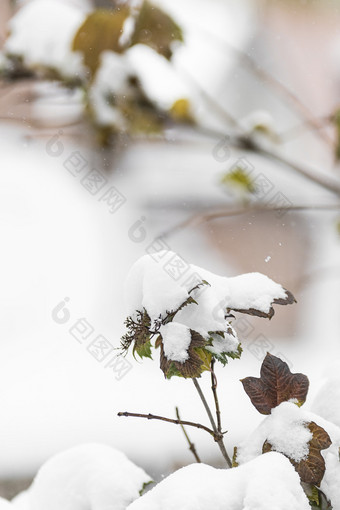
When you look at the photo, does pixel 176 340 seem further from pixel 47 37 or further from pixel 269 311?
pixel 47 37

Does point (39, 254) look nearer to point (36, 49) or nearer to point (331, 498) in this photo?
point (36, 49)

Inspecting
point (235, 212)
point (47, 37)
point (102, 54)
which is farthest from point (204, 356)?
point (47, 37)

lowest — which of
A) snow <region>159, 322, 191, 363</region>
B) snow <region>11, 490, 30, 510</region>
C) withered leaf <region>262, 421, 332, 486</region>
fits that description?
withered leaf <region>262, 421, 332, 486</region>

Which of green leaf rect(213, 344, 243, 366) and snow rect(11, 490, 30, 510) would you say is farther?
snow rect(11, 490, 30, 510)

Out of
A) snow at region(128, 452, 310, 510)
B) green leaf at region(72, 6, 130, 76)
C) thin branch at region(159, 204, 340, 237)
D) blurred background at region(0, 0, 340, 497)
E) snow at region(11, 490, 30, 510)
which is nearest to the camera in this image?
snow at region(128, 452, 310, 510)

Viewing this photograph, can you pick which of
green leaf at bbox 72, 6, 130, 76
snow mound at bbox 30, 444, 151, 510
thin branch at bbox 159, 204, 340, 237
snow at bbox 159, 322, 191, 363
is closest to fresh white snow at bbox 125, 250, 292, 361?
snow at bbox 159, 322, 191, 363

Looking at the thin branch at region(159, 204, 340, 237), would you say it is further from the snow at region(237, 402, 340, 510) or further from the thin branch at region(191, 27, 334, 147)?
the snow at region(237, 402, 340, 510)

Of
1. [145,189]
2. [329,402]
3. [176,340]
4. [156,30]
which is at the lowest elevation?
[329,402]
